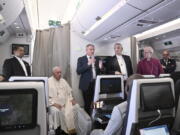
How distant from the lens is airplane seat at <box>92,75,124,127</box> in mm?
2785

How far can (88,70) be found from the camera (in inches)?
174

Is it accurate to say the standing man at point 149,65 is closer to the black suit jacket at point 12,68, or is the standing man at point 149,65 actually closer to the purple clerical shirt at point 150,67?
the purple clerical shirt at point 150,67

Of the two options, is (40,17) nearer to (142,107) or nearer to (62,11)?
(62,11)

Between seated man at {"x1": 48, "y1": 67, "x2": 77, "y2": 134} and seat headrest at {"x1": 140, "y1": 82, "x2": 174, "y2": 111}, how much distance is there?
2.40 meters

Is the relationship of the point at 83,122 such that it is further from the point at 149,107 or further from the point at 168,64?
the point at 168,64

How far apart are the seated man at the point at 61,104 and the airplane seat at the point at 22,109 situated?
8.04 ft

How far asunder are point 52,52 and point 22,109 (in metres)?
4.07

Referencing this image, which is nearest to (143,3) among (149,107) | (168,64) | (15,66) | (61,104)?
(149,107)

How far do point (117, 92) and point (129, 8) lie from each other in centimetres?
128

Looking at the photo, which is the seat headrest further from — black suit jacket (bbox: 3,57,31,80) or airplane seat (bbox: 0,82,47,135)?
black suit jacket (bbox: 3,57,31,80)

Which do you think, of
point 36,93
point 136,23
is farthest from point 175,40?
point 36,93

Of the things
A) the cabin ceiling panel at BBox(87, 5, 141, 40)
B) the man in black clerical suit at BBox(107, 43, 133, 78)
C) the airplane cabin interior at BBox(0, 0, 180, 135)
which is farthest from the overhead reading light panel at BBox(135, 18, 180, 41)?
the cabin ceiling panel at BBox(87, 5, 141, 40)

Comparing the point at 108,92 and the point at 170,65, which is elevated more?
the point at 170,65

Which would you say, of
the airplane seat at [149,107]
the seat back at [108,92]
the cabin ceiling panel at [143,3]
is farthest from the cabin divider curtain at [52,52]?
the airplane seat at [149,107]
